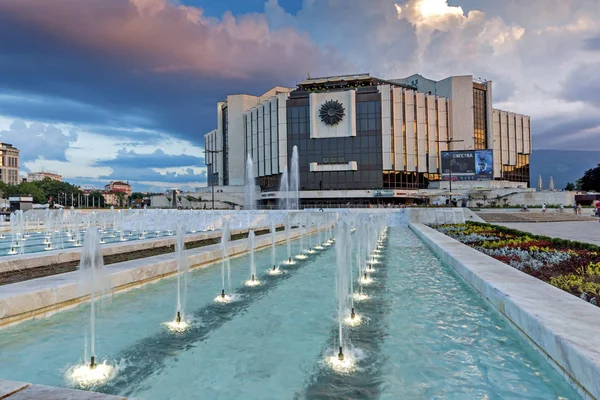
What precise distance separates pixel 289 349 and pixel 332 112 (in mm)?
57539

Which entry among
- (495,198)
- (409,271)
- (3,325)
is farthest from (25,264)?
(495,198)

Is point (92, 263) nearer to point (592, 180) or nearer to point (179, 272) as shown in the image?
point (179, 272)

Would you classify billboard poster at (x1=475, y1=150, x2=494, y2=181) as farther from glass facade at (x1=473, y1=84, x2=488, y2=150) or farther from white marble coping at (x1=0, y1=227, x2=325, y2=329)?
white marble coping at (x1=0, y1=227, x2=325, y2=329)

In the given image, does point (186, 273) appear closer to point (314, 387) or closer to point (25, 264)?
point (25, 264)

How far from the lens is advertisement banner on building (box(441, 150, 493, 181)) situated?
56.6 meters

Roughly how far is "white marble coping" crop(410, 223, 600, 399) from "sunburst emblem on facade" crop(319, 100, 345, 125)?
5439 centimetres

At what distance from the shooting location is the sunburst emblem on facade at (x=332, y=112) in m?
59.4

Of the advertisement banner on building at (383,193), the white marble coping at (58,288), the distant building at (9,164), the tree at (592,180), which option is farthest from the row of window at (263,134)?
the distant building at (9,164)

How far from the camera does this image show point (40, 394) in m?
2.62

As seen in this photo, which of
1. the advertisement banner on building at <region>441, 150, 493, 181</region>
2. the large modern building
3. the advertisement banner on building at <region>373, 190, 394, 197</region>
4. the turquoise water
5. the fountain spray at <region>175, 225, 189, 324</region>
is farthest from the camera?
the large modern building

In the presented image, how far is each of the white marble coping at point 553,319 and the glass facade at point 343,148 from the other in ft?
173

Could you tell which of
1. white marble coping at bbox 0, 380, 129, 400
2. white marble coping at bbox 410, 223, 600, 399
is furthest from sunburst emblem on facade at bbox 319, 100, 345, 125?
white marble coping at bbox 0, 380, 129, 400

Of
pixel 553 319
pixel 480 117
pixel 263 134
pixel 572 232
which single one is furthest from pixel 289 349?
pixel 480 117

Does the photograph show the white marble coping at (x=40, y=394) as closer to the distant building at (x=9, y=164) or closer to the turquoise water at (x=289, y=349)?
the turquoise water at (x=289, y=349)
